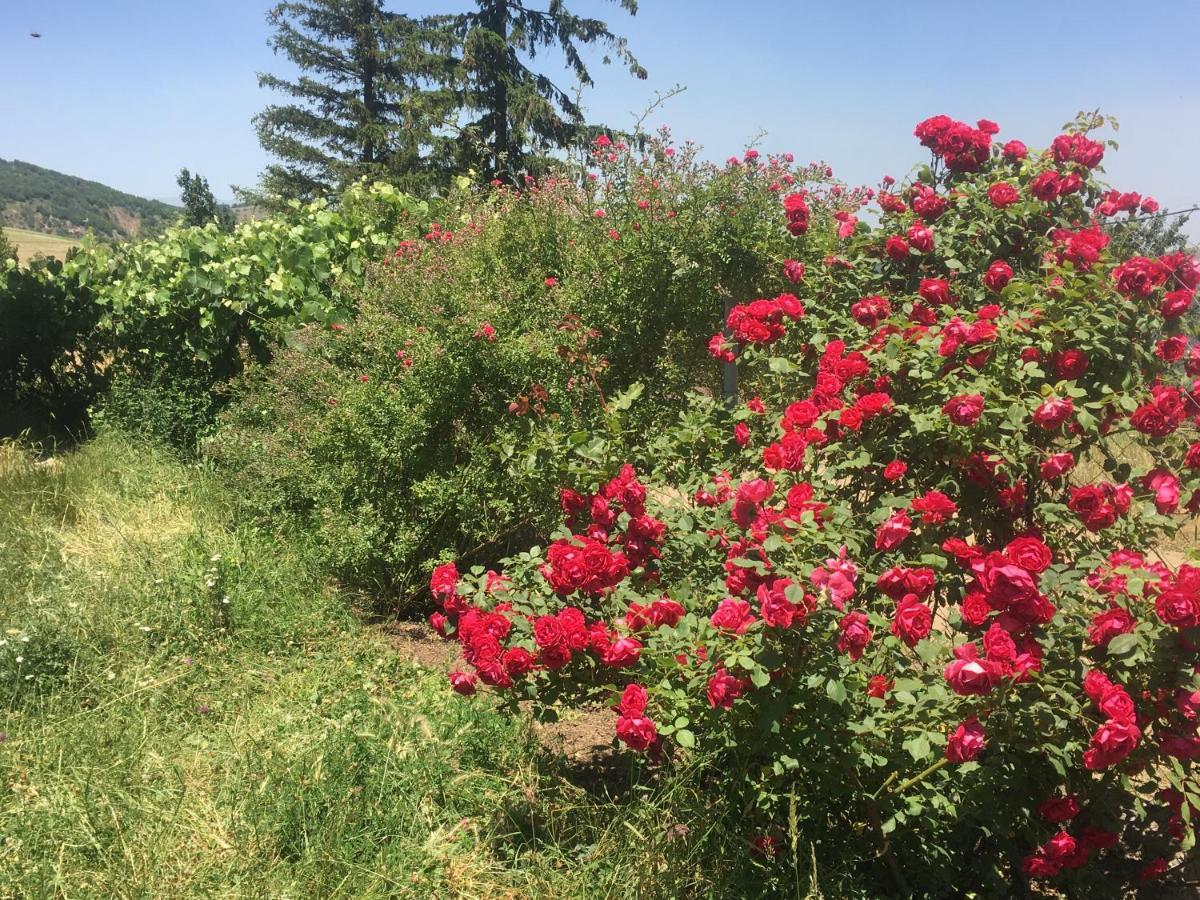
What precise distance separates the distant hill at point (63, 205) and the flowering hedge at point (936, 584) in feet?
223

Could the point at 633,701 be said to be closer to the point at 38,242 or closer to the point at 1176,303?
the point at 1176,303

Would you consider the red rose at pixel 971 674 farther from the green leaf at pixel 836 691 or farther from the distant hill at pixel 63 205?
the distant hill at pixel 63 205

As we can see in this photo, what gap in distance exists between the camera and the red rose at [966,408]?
1.97 metres

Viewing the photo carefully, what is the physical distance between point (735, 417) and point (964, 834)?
1.28 m

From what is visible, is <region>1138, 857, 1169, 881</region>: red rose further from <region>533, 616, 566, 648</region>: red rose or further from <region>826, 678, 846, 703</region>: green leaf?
<region>533, 616, 566, 648</region>: red rose

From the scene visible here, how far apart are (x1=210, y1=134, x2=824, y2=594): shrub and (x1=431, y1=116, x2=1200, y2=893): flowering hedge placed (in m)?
1.22

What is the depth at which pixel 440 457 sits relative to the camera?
13.4 ft

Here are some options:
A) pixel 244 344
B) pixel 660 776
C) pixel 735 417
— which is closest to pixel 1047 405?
pixel 735 417

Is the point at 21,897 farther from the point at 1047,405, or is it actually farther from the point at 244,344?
the point at 244,344

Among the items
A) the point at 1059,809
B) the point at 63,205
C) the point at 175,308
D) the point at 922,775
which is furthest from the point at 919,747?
the point at 63,205

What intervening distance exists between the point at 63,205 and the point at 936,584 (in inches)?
3131

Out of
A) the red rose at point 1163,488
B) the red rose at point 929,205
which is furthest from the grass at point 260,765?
the red rose at point 929,205

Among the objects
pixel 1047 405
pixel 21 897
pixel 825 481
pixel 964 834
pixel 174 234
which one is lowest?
pixel 21 897

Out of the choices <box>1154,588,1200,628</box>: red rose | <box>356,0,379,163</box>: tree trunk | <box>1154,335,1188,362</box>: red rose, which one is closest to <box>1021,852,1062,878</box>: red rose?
<box>1154,588,1200,628</box>: red rose
